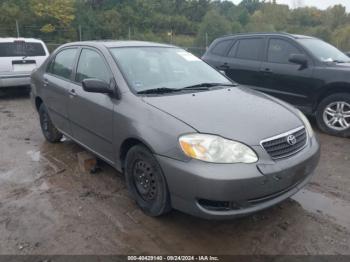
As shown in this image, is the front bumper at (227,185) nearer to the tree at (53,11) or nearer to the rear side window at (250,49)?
the rear side window at (250,49)

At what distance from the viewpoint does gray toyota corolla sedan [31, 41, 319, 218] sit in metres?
2.62

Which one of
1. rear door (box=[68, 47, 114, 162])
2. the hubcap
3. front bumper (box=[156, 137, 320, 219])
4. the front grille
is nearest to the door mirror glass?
the hubcap

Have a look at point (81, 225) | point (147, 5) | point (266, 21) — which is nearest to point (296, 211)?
point (81, 225)

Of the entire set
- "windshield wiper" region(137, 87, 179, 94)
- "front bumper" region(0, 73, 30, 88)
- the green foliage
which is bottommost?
"front bumper" region(0, 73, 30, 88)

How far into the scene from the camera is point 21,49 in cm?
875

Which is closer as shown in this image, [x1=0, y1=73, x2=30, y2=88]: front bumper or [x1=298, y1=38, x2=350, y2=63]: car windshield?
[x1=298, y1=38, x2=350, y2=63]: car windshield

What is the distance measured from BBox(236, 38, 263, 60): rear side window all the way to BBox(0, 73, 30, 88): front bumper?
5531 millimetres

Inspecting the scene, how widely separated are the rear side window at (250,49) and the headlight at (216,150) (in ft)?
14.4

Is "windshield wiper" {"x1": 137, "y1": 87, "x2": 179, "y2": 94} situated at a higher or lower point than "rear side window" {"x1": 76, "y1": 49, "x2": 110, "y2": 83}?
lower

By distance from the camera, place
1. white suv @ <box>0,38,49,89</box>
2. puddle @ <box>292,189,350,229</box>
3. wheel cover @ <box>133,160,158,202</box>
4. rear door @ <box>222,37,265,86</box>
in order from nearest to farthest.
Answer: wheel cover @ <box>133,160,158,202</box> → puddle @ <box>292,189,350,229</box> → rear door @ <box>222,37,265,86</box> → white suv @ <box>0,38,49,89</box>

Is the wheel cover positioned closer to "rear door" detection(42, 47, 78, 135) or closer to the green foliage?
"rear door" detection(42, 47, 78, 135)

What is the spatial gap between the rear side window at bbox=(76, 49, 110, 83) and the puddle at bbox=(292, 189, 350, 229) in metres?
2.45

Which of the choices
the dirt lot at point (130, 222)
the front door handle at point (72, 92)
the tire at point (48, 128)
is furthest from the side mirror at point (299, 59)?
the tire at point (48, 128)

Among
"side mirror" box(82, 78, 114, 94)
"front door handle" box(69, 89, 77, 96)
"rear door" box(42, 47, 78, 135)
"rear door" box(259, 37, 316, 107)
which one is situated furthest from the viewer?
"rear door" box(259, 37, 316, 107)
